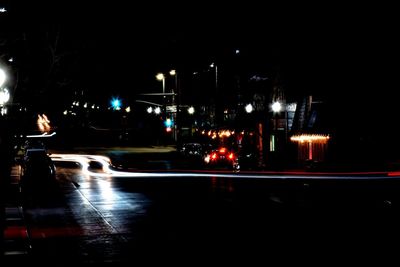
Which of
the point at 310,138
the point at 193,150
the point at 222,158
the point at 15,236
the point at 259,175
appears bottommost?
the point at 15,236

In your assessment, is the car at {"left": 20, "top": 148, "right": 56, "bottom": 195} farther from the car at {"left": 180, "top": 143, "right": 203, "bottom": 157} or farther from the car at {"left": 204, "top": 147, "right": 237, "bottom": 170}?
the car at {"left": 180, "top": 143, "right": 203, "bottom": 157}

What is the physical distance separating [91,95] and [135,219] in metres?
88.0

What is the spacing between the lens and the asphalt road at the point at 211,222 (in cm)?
1196

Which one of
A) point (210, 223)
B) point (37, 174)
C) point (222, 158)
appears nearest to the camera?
point (210, 223)

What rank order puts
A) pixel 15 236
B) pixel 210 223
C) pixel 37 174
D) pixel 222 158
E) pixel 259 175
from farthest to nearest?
pixel 222 158, pixel 259 175, pixel 37 174, pixel 210 223, pixel 15 236

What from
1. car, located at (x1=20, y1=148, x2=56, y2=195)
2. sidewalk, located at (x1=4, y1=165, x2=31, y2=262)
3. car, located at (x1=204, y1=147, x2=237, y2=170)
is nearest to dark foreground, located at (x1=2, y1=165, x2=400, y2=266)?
sidewalk, located at (x1=4, y1=165, x2=31, y2=262)

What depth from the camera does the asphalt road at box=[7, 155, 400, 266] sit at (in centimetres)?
1196

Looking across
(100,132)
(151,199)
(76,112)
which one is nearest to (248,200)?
(151,199)

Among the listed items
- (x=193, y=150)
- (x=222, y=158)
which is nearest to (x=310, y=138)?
(x=222, y=158)

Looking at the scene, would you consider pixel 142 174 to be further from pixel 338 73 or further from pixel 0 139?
pixel 0 139

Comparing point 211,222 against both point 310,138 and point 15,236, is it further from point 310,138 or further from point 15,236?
point 310,138

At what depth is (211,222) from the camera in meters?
16.3

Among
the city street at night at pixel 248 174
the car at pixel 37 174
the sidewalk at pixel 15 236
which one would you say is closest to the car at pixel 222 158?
the city street at night at pixel 248 174

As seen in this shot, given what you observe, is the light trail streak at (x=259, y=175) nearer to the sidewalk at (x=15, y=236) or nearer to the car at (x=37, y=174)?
the car at (x=37, y=174)
